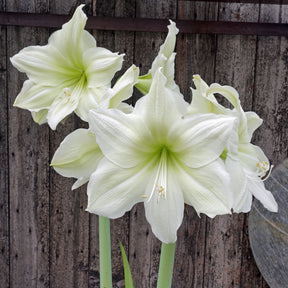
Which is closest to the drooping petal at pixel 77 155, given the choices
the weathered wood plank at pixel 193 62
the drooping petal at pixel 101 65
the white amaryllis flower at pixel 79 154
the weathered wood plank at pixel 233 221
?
the white amaryllis flower at pixel 79 154

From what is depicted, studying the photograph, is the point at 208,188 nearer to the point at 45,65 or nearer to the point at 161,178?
the point at 161,178

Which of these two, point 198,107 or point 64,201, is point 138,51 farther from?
point 198,107

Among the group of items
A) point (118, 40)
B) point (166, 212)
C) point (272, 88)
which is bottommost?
point (166, 212)

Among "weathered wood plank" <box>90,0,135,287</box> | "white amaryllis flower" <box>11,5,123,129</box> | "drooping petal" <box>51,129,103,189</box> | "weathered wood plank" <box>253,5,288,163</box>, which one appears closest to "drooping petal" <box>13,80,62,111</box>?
"white amaryllis flower" <box>11,5,123,129</box>

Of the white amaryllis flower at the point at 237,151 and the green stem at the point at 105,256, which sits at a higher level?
the white amaryllis flower at the point at 237,151

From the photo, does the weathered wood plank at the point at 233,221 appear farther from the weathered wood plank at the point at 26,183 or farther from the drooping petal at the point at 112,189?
the drooping petal at the point at 112,189

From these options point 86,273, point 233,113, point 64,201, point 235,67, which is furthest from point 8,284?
point 233,113

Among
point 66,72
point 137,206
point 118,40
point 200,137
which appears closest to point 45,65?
point 66,72
